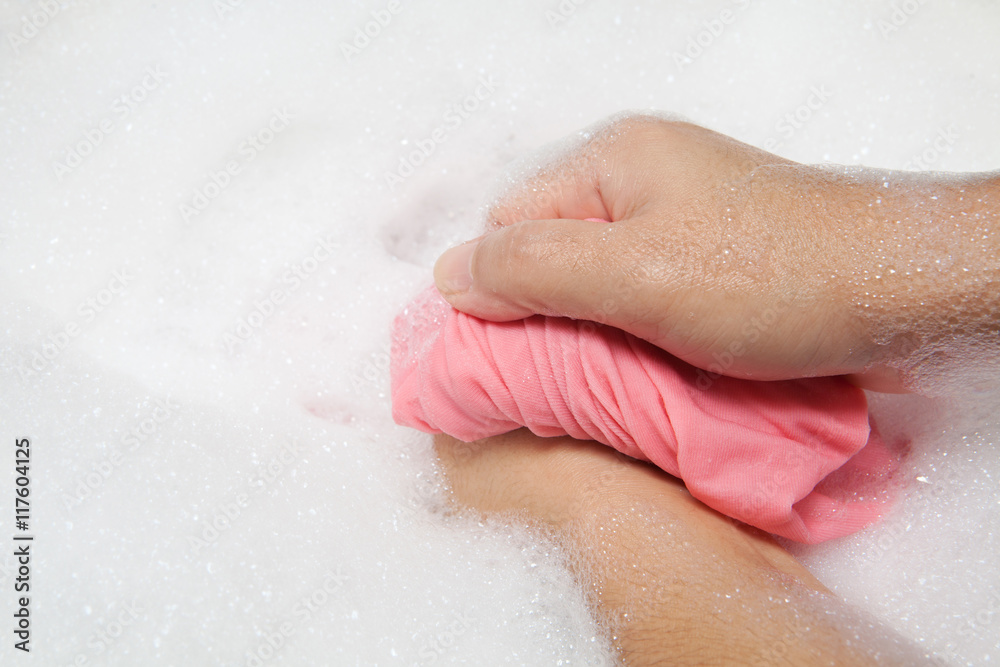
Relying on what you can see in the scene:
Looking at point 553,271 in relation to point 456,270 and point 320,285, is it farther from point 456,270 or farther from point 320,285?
point 320,285

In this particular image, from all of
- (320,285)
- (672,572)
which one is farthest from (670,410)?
(320,285)

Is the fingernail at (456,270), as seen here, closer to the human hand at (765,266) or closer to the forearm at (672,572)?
the human hand at (765,266)

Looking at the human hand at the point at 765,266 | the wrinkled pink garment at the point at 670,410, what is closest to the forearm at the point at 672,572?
the wrinkled pink garment at the point at 670,410

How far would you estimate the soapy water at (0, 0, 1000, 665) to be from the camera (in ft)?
2.18

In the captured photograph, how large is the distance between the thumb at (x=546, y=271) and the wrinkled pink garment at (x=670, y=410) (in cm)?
4

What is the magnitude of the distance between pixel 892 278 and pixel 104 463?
0.79 meters

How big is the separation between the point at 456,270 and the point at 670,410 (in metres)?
0.23

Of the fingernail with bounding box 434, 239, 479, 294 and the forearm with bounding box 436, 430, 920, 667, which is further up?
the fingernail with bounding box 434, 239, 479, 294

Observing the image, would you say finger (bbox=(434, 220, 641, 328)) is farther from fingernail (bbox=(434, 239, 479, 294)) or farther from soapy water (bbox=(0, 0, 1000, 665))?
soapy water (bbox=(0, 0, 1000, 665))

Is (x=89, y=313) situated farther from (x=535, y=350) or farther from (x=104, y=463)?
(x=535, y=350)

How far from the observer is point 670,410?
56 cm

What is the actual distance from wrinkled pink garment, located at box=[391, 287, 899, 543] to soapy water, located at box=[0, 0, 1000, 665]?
0.14 m

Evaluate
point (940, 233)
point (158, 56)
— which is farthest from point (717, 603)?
point (158, 56)

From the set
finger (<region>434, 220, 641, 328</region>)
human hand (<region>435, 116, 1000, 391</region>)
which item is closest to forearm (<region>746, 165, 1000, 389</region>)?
human hand (<region>435, 116, 1000, 391</region>)
